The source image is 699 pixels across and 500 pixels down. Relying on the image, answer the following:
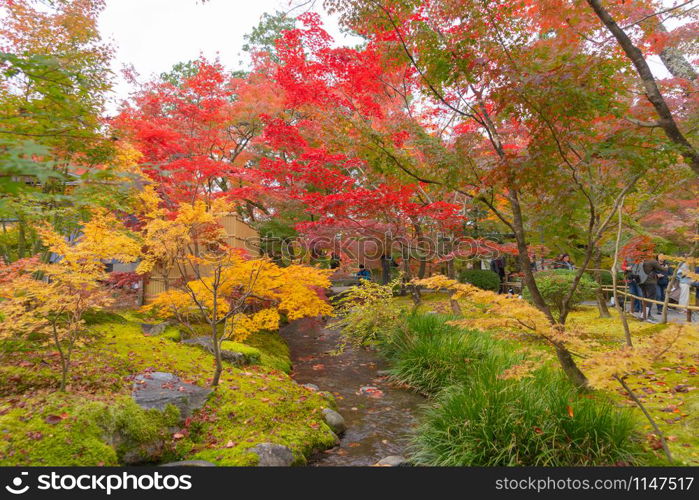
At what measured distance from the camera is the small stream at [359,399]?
4.50m

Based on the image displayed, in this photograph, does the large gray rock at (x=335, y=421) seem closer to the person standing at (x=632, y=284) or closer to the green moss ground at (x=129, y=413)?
the green moss ground at (x=129, y=413)

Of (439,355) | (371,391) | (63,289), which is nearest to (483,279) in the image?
(439,355)

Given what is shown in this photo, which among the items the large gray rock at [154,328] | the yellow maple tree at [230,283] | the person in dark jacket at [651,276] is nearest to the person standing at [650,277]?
the person in dark jacket at [651,276]

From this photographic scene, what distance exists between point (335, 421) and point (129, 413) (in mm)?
2479

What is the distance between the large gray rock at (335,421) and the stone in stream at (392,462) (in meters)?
0.94

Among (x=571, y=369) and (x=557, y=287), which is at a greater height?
(x=557, y=287)

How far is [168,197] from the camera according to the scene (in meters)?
11.4

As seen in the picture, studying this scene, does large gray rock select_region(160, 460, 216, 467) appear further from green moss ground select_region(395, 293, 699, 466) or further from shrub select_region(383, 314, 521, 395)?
shrub select_region(383, 314, 521, 395)

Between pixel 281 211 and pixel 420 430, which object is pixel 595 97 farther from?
pixel 281 211

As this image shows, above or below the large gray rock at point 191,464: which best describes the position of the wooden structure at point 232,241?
above

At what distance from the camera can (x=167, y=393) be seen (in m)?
4.48

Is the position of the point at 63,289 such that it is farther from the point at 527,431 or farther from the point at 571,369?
the point at 571,369

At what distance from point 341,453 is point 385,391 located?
223 cm

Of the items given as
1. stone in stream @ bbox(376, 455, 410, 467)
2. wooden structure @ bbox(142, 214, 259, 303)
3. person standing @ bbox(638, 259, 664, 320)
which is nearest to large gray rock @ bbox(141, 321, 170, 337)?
wooden structure @ bbox(142, 214, 259, 303)
